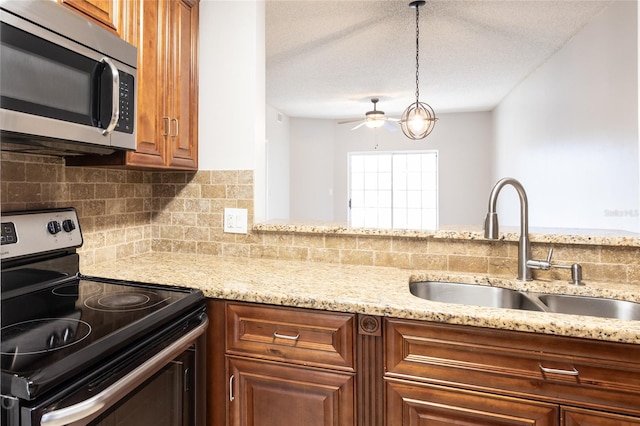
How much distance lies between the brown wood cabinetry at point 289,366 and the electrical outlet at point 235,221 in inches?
24.1

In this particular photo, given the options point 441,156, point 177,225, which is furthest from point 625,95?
point 441,156

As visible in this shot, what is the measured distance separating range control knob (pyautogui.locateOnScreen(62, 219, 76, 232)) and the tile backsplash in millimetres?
98

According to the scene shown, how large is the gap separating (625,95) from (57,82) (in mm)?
3016

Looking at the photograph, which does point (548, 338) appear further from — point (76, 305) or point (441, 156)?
point (441, 156)

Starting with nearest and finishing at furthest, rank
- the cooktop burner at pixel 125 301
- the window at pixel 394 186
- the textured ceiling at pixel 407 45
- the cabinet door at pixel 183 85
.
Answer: the cooktop burner at pixel 125 301
the cabinet door at pixel 183 85
the textured ceiling at pixel 407 45
the window at pixel 394 186

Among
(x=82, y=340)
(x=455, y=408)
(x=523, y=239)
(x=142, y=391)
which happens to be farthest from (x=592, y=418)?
(x=82, y=340)

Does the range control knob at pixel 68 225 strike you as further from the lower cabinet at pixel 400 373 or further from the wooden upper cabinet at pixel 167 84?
the lower cabinet at pixel 400 373

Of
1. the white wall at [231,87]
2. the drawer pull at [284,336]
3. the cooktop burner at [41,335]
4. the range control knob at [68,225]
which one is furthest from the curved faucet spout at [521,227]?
the range control knob at [68,225]

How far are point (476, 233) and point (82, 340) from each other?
1.38m

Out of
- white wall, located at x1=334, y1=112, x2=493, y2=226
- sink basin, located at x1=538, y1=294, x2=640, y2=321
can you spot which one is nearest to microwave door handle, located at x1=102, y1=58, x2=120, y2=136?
sink basin, located at x1=538, y1=294, x2=640, y2=321

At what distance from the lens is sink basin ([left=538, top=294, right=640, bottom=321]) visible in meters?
1.25

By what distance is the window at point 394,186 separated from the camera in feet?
Answer: 22.6

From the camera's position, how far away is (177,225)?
1935mm

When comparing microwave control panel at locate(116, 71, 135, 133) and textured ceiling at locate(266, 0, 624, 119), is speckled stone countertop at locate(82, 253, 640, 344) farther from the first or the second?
textured ceiling at locate(266, 0, 624, 119)
